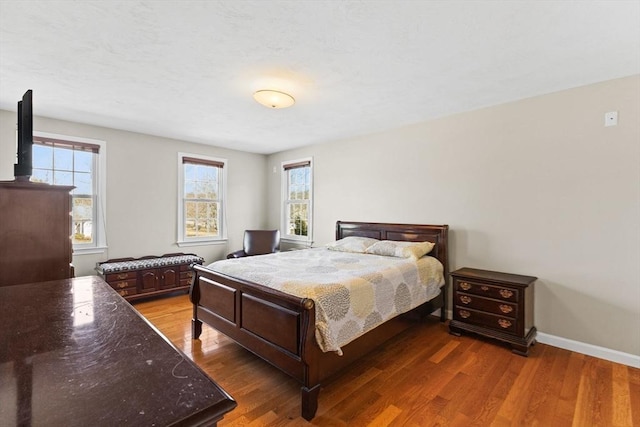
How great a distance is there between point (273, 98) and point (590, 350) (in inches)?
144

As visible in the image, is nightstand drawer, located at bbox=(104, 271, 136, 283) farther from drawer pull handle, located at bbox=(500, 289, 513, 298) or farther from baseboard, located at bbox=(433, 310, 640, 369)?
baseboard, located at bbox=(433, 310, 640, 369)

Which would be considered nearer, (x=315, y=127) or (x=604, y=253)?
(x=604, y=253)

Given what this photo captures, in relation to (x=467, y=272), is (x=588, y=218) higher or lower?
higher

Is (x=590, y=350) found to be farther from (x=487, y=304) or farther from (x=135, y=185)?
(x=135, y=185)

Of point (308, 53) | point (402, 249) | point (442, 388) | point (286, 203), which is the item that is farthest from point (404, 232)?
point (286, 203)

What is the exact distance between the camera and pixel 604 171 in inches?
103

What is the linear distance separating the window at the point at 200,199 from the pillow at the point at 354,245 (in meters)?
2.37

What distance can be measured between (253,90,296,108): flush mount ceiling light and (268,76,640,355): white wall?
183 centimetres

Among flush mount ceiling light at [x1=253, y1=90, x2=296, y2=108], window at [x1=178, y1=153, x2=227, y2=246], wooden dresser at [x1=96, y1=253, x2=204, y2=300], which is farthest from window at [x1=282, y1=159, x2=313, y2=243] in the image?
flush mount ceiling light at [x1=253, y1=90, x2=296, y2=108]

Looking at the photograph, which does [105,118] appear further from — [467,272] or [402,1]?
[467,272]

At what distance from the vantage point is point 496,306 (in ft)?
9.25

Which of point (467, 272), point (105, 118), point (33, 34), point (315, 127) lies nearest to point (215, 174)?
point (105, 118)

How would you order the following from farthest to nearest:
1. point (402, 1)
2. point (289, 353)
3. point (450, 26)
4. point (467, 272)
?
point (467, 272), point (289, 353), point (450, 26), point (402, 1)

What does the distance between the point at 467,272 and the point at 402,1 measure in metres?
2.57
